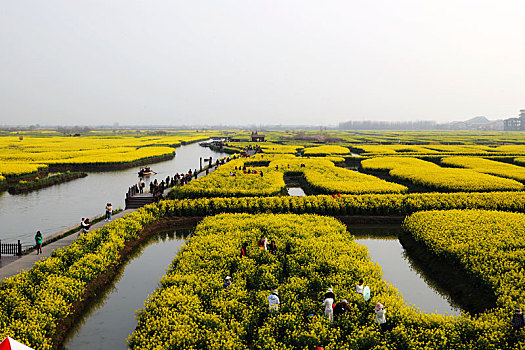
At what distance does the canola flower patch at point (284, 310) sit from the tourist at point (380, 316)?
0.33 meters

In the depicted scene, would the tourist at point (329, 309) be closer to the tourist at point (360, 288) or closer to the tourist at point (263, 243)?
the tourist at point (360, 288)

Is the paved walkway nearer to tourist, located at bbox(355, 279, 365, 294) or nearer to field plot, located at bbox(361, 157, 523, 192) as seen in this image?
tourist, located at bbox(355, 279, 365, 294)

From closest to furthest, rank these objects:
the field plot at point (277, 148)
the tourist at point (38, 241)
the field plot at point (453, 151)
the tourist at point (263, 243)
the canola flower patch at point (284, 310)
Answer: the canola flower patch at point (284, 310) → the tourist at point (263, 243) → the tourist at point (38, 241) → the field plot at point (453, 151) → the field plot at point (277, 148)

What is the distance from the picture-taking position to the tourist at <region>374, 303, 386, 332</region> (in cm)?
1179

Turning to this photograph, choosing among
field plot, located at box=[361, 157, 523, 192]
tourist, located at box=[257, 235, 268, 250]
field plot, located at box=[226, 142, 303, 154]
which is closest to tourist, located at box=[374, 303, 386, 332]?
tourist, located at box=[257, 235, 268, 250]

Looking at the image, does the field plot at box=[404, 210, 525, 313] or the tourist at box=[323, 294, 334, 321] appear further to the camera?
the field plot at box=[404, 210, 525, 313]

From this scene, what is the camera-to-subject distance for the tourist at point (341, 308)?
1233cm

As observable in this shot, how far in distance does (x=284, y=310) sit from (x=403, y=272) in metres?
10.1

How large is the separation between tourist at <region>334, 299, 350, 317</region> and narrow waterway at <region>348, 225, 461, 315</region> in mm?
3665

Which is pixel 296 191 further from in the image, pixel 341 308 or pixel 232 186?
pixel 341 308

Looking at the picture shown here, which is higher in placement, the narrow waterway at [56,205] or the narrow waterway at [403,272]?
the narrow waterway at [56,205]

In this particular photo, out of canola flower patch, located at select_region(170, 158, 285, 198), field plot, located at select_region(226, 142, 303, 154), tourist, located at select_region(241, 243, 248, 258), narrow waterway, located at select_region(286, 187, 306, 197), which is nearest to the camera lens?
tourist, located at select_region(241, 243, 248, 258)

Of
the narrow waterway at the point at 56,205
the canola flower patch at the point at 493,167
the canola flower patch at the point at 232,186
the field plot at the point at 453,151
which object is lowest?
the narrow waterway at the point at 56,205

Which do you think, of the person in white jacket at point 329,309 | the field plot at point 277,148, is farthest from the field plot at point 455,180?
the field plot at point 277,148
